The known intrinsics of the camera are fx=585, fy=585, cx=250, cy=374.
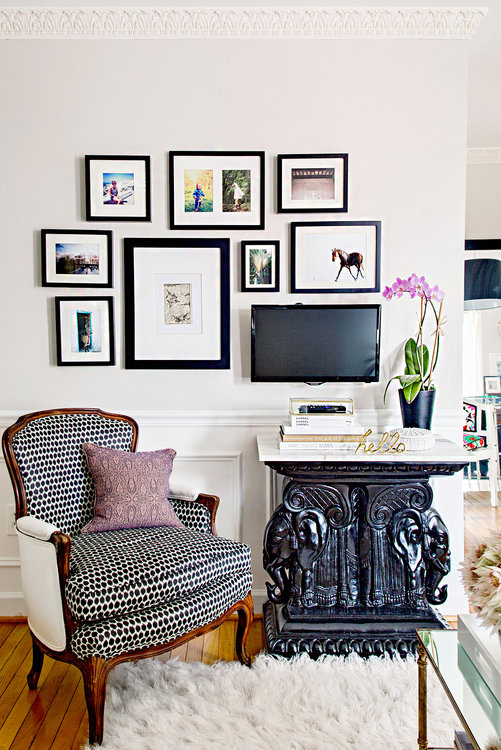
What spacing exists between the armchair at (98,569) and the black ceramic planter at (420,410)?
967mm

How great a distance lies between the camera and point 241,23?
2.74 m

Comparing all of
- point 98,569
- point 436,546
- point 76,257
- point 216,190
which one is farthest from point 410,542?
point 76,257

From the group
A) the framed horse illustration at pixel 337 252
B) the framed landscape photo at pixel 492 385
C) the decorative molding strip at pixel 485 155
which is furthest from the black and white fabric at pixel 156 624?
the framed landscape photo at pixel 492 385

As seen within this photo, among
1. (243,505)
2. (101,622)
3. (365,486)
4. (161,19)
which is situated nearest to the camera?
(101,622)

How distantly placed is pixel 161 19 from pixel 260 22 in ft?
1.52

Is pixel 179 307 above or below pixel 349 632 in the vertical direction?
above

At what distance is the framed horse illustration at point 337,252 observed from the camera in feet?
9.24

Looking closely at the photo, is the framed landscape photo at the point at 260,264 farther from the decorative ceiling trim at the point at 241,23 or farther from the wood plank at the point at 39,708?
A: the wood plank at the point at 39,708

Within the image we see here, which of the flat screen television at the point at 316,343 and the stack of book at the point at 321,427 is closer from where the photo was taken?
the stack of book at the point at 321,427

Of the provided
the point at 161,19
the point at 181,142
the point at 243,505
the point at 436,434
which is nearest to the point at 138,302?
the point at 181,142

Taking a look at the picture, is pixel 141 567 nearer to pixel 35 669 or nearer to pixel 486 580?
pixel 35 669

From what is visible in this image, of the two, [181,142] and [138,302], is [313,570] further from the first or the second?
[181,142]

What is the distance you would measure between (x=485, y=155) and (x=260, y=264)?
243 cm

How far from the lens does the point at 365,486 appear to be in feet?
8.09
